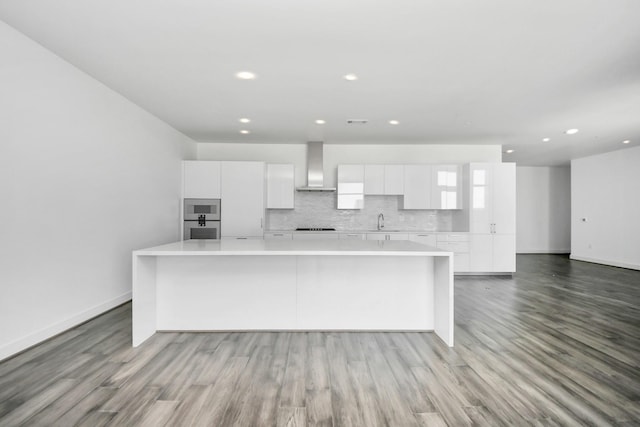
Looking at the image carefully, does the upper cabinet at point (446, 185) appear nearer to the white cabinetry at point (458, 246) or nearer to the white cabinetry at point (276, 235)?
the white cabinetry at point (458, 246)

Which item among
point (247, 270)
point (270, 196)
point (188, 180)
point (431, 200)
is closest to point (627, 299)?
point (431, 200)

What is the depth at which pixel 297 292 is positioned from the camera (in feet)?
11.1

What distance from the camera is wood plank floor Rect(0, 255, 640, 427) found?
1.96 meters

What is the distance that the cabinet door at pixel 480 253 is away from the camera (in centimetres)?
643

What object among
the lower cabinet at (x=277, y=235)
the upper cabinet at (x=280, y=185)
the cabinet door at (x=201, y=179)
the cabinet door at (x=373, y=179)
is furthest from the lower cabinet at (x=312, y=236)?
the cabinet door at (x=201, y=179)

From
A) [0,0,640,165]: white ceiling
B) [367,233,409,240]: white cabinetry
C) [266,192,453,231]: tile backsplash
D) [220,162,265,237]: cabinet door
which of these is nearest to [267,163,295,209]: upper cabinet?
[220,162,265,237]: cabinet door

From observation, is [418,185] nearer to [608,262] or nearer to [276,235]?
[276,235]

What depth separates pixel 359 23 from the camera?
102 inches

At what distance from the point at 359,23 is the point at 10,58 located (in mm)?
2747

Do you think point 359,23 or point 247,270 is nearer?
point 359,23

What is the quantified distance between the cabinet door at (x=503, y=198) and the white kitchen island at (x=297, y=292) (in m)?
3.78

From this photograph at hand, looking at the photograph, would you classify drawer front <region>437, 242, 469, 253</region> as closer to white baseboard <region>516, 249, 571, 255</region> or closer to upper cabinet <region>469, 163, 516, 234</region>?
upper cabinet <region>469, 163, 516, 234</region>

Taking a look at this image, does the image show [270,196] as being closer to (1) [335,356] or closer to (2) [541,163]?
(1) [335,356]

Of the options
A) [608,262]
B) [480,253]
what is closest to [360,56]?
[480,253]
